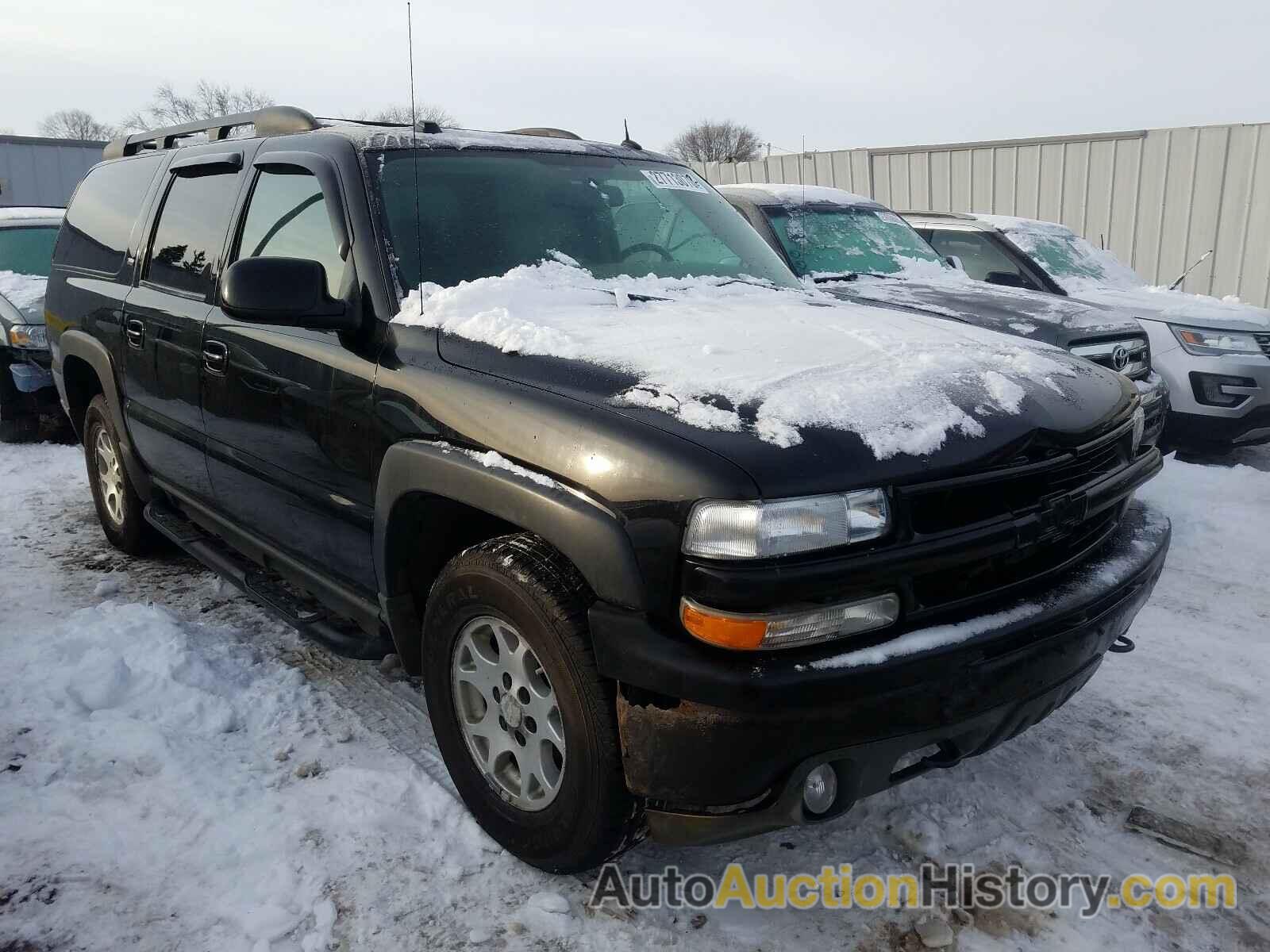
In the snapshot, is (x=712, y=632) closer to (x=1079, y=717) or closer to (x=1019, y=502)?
(x=1019, y=502)

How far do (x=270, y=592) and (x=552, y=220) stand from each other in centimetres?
165

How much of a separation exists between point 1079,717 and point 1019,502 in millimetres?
1396

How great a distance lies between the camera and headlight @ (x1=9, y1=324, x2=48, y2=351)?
23.4ft

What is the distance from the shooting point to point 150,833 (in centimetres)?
258

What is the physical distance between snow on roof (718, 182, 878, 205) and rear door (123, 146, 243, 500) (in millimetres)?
4084

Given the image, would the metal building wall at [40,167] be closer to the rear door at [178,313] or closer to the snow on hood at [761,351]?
the rear door at [178,313]

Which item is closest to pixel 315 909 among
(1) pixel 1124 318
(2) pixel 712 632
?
(2) pixel 712 632

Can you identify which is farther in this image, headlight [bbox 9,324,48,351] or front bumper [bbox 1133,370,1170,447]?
headlight [bbox 9,324,48,351]

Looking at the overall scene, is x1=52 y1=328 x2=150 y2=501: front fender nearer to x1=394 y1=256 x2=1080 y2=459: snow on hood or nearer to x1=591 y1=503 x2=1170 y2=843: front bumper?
x1=394 y1=256 x2=1080 y2=459: snow on hood

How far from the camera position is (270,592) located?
11.3 ft

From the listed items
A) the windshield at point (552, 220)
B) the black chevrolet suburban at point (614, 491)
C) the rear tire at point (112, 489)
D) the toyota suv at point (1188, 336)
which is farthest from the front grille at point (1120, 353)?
the rear tire at point (112, 489)

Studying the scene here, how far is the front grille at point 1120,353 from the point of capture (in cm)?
563

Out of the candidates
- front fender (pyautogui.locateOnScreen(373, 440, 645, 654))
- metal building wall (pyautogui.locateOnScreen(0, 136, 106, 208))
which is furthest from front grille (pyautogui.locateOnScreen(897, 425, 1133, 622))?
metal building wall (pyautogui.locateOnScreen(0, 136, 106, 208))

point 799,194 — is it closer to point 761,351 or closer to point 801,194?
point 801,194
